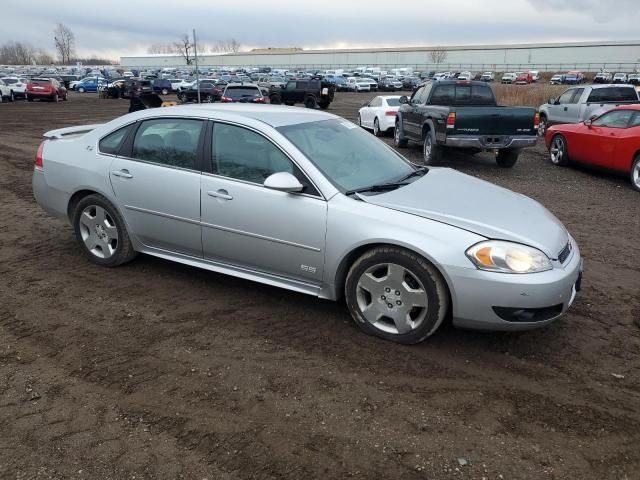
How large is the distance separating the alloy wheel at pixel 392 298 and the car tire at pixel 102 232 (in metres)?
2.44

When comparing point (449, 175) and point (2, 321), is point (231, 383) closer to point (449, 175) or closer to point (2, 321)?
point (2, 321)

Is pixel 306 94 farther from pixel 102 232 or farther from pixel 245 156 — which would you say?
pixel 245 156

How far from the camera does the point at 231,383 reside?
3.35m

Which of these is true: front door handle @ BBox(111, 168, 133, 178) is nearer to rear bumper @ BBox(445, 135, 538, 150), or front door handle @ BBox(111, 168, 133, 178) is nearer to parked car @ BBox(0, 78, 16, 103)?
rear bumper @ BBox(445, 135, 538, 150)

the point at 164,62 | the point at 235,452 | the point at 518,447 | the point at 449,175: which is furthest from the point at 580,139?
the point at 164,62

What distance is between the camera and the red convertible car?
9414 millimetres

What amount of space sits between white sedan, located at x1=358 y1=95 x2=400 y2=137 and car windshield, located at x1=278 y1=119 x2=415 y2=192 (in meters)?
11.6

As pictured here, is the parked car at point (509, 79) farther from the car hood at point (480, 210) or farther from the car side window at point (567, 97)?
the car hood at point (480, 210)

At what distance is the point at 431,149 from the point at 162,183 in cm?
779

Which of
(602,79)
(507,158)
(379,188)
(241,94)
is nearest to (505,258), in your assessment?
(379,188)

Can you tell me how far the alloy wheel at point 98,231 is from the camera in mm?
5059

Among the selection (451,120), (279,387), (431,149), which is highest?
(451,120)

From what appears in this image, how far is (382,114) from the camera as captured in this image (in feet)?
54.1

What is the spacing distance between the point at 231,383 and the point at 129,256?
2.27 metres
